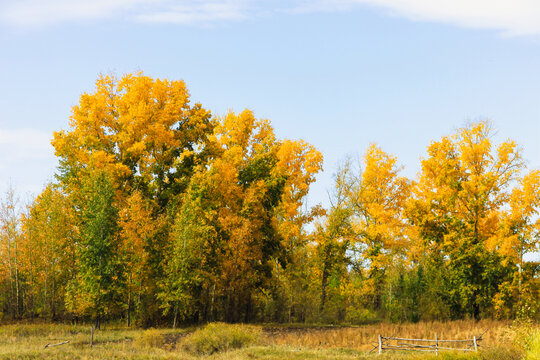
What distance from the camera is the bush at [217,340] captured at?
24.8 metres

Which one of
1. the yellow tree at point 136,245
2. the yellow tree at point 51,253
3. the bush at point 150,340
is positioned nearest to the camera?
the bush at point 150,340

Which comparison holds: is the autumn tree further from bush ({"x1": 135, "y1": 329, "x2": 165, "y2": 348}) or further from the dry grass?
the dry grass

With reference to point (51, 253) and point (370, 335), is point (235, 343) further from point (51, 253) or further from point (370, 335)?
point (51, 253)

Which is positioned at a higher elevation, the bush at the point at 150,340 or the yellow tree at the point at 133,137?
the yellow tree at the point at 133,137

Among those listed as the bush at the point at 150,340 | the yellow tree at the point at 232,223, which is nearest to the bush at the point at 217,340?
the bush at the point at 150,340

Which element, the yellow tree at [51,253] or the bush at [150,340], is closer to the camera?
the bush at [150,340]

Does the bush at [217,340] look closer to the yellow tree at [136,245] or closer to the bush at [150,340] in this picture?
the bush at [150,340]

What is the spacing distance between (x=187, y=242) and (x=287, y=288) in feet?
37.6

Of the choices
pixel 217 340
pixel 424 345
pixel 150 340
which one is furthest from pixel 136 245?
pixel 424 345

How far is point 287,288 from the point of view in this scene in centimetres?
4234

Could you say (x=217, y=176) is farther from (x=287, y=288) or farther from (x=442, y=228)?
(x=442, y=228)

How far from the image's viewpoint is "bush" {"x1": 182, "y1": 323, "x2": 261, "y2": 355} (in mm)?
24844

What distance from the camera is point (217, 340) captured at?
2514 centimetres

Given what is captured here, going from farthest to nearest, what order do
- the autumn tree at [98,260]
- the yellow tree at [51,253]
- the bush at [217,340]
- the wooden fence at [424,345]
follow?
the yellow tree at [51,253] → the autumn tree at [98,260] → the bush at [217,340] → the wooden fence at [424,345]
